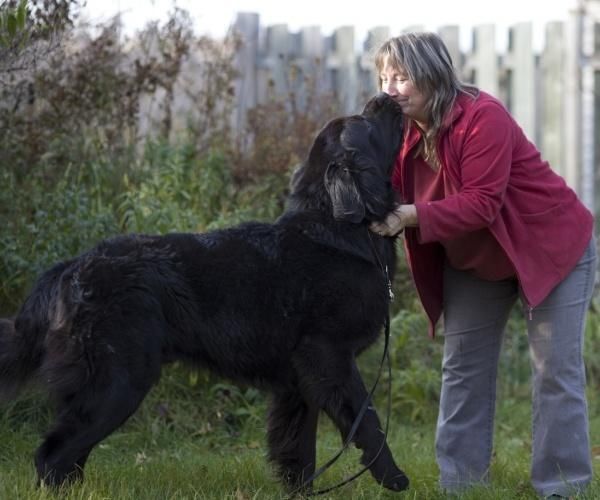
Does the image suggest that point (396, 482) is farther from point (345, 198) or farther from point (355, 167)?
point (355, 167)

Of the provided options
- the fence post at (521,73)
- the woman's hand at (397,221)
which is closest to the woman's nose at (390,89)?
the woman's hand at (397,221)

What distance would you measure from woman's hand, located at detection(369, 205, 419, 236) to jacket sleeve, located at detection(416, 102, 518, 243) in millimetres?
48

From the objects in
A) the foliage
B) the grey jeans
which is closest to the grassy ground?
the foliage

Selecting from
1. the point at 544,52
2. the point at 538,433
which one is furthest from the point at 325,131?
the point at 544,52

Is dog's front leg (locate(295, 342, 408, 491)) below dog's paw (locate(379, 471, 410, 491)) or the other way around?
the other way around

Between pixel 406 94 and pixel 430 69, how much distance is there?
15 centimetres

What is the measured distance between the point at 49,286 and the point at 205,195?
2620mm

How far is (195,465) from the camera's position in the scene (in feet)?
14.5

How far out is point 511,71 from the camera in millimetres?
8148

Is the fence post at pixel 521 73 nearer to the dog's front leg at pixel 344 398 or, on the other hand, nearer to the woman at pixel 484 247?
the woman at pixel 484 247

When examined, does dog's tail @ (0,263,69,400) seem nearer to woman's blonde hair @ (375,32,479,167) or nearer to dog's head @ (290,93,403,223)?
dog's head @ (290,93,403,223)

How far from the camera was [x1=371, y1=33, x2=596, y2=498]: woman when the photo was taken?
3.84 meters

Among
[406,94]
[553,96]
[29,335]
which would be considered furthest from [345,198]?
[553,96]

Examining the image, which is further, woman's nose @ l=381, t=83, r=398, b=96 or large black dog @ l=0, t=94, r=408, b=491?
woman's nose @ l=381, t=83, r=398, b=96
